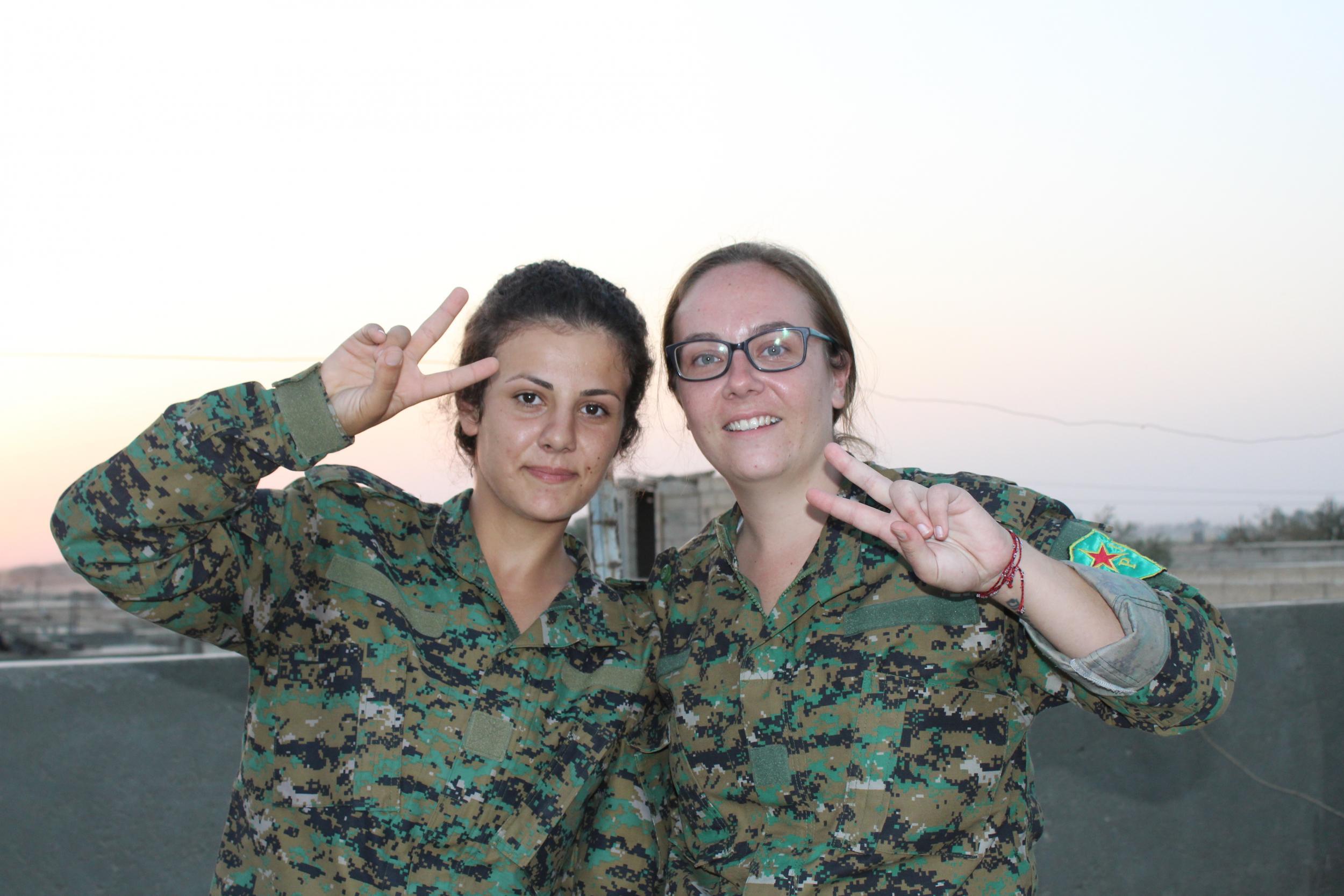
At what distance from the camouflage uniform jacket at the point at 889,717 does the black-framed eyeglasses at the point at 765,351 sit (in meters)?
0.35

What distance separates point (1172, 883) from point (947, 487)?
324 cm

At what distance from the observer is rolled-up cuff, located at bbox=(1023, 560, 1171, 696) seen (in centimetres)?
176

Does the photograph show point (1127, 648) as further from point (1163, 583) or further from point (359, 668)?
point (359, 668)

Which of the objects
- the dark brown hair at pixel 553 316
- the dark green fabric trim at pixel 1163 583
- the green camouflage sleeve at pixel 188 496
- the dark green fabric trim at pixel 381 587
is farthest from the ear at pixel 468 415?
the dark green fabric trim at pixel 1163 583

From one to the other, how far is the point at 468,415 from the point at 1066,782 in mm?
2924

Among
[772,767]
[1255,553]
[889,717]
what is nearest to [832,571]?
[889,717]

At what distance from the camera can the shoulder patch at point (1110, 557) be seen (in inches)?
75.8

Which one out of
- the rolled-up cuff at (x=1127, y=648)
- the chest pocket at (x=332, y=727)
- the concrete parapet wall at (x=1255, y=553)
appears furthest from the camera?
the concrete parapet wall at (x=1255, y=553)

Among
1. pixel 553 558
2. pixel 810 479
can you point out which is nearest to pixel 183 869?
pixel 553 558

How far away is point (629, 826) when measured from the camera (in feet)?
7.95

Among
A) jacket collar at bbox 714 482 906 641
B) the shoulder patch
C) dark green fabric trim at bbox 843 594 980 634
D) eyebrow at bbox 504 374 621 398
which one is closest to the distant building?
eyebrow at bbox 504 374 621 398

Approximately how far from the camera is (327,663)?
7.20 feet

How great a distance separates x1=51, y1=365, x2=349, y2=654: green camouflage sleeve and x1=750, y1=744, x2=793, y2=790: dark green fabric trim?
1078 millimetres

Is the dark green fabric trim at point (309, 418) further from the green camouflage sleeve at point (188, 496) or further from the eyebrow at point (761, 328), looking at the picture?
the eyebrow at point (761, 328)
